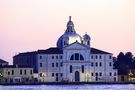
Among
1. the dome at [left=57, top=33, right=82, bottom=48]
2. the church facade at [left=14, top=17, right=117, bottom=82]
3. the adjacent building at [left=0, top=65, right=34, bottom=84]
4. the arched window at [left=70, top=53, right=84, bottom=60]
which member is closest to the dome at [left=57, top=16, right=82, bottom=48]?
the dome at [left=57, top=33, right=82, bottom=48]

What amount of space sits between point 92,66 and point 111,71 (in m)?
3.81

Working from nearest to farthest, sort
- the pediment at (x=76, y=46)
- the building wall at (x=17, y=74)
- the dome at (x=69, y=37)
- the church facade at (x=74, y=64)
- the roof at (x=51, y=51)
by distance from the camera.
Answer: the building wall at (x=17, y=74), the pediment at (x=76, y=46), the church facade at (x=74, y=64), the roof at (x=51, y=51), the dome at (x=69, y=37)

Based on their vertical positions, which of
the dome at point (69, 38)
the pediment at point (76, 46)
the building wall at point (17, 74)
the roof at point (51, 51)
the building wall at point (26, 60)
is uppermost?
the dome at point (69, 38)

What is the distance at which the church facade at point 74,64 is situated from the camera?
17738 centimetres

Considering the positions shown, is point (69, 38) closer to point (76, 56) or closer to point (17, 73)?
point (76, 56)

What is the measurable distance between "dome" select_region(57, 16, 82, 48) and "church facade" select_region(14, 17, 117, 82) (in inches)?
111

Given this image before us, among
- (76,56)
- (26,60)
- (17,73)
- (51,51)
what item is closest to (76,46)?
(76,56)

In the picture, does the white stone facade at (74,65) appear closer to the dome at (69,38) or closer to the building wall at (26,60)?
the building wall at (26,60)

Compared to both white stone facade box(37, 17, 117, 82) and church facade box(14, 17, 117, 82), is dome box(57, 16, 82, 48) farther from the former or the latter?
white stone facade box(37, 17, 117, 82)

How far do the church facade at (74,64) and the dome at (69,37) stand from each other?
282 centimetres

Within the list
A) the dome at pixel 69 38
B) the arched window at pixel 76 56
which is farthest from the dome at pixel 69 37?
the arched window at pixel 76 56

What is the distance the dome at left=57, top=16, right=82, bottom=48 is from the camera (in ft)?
602

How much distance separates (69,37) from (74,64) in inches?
336

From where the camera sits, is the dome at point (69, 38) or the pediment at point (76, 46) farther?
the dome at point (69, 38)
